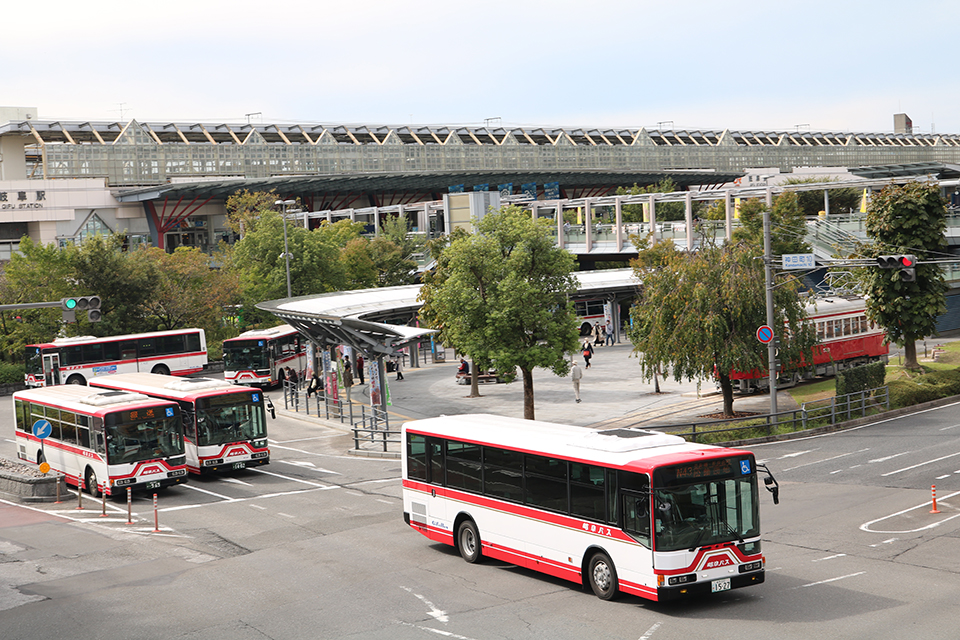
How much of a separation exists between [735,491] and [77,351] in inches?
1606

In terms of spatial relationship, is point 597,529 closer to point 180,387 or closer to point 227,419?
point 227,419

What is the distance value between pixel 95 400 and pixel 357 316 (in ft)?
43.8

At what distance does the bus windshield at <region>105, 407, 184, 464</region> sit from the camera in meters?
25.2

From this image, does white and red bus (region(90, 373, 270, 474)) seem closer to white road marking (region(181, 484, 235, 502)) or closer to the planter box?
white road marking (region(181, 484, 235, 502))

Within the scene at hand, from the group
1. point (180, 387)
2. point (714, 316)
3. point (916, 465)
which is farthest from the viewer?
point (714, 316)

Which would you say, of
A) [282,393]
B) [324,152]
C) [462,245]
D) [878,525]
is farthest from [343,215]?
[878,525]

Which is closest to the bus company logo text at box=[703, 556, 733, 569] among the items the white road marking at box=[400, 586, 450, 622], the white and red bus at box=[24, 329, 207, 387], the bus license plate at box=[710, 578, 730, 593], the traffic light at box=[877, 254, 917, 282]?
the bus license plate at box=[710, 578, 730, 593]

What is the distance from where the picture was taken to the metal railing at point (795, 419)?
1224 inches

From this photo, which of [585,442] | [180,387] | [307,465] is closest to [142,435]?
[180,387]

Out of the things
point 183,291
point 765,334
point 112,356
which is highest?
point 183,291

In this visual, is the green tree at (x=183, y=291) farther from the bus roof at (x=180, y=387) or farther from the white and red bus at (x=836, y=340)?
the white and red bus at (x=836, y=340)

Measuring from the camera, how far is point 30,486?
26.6m

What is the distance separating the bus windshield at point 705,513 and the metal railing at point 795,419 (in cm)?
1564

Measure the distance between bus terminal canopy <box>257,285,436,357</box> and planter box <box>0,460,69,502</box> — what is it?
10.8 m
